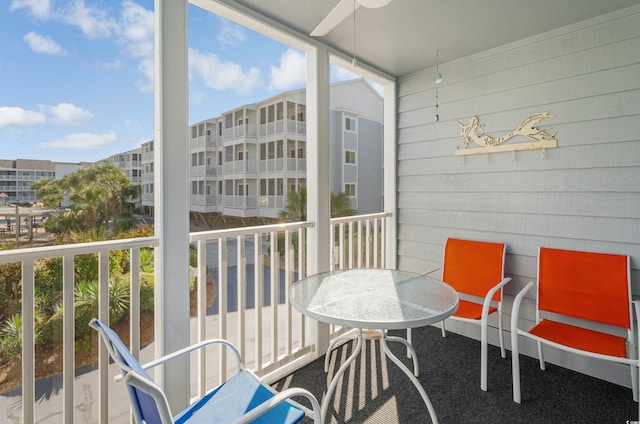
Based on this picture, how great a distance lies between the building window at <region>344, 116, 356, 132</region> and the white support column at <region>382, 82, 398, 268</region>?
502 mm

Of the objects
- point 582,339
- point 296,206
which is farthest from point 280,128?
point 582,339

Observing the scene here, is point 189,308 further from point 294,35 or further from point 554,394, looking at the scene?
point 554,394

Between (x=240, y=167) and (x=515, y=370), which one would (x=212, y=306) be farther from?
(x=515, y=370)

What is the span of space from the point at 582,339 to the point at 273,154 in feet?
7.77

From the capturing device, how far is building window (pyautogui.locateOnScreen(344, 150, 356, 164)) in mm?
3064

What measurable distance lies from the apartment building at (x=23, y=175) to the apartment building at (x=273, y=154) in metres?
0.38

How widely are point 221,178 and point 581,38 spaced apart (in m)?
2.77

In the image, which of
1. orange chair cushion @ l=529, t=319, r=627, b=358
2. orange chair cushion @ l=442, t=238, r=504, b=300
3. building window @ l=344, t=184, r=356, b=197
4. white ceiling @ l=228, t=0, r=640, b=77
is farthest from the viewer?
building window @ l=344, t=184, r=356, b=197

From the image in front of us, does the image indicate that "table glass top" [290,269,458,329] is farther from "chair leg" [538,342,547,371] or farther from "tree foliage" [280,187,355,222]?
"chair leg" [538,342,547,371]

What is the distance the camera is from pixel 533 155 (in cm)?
261

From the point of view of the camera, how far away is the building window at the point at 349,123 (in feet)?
9.98

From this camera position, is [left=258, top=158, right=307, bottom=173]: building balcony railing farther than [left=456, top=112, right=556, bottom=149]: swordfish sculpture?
No

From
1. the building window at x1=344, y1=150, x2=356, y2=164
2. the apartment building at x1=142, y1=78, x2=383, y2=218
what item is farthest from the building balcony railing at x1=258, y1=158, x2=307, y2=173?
the building window at x1=344, y1=150, x2=356, y2=164

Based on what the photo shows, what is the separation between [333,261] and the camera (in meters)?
2.98
